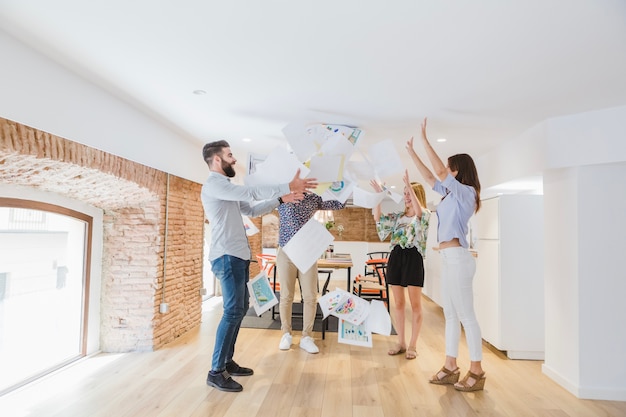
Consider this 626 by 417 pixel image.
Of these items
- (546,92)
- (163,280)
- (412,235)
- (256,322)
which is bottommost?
(256,322)

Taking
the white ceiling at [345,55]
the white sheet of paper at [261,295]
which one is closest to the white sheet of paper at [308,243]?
the white sheet of paper at [261,295]

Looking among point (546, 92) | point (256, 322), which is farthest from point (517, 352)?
point (256, 322)

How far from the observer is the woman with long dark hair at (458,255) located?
2469mm

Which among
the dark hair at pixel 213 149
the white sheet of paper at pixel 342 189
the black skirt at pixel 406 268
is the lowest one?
the black skirt at pixel 406 268

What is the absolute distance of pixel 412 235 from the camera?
10.3ft

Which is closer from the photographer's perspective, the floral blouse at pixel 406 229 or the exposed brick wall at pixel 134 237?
the exposed brick wall at pixel 134 237

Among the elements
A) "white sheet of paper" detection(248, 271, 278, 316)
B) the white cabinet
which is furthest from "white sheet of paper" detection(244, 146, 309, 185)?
the white cabinet

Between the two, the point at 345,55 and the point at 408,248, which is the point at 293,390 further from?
the point at 345,55

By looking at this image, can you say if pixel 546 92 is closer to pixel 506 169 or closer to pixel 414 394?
pixel 506 169

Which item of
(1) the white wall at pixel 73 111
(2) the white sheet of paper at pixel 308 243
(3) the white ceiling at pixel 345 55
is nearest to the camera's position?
(3) the white ceiling at pixel 345 55

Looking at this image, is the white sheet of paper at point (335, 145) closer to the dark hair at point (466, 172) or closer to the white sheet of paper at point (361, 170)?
the white sheet of paper at point (361, 170)

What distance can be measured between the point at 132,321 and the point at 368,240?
291 inches

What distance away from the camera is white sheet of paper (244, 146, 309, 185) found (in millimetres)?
2398

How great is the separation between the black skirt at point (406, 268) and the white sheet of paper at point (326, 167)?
1.02m
